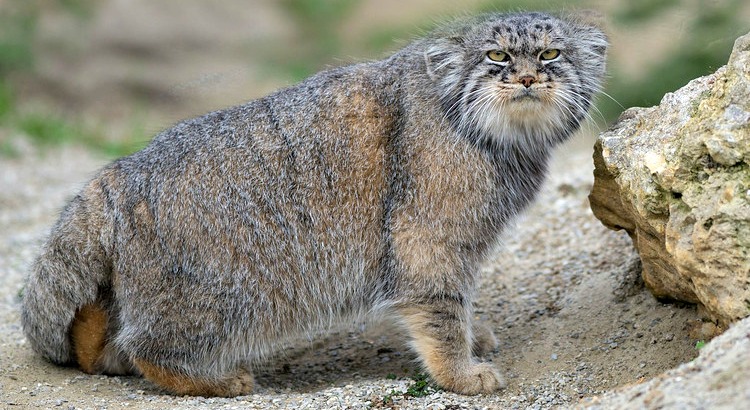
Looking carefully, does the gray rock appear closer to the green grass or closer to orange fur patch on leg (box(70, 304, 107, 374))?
the green grass

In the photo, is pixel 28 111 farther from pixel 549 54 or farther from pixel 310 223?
pixel 549 54

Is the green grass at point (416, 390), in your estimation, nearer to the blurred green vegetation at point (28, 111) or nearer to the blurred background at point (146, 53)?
the blurred green vegetation at point (28, 111)

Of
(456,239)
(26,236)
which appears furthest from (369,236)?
(26,236)

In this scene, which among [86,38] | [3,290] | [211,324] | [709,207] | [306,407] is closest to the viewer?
[709,207]

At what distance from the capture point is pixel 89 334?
5.41 metres

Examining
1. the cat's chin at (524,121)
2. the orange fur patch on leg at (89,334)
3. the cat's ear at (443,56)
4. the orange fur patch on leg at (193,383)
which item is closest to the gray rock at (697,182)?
the cat's chin at (524,121)

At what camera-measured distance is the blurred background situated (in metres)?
12.2

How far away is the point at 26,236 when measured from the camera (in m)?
8.48

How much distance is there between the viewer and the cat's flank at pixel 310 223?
5105mm

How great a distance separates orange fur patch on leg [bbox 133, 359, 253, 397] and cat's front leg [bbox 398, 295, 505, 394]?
102 cm

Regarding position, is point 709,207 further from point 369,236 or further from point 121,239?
point 121,239

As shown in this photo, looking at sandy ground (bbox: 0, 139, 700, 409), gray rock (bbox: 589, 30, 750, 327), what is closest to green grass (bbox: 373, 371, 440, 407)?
sandy ground (bbox: 0, 139, 700, 409)

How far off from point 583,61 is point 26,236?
556 cm

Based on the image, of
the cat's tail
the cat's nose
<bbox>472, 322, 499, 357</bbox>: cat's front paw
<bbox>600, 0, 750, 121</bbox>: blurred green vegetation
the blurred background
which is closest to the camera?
the cat's nose
